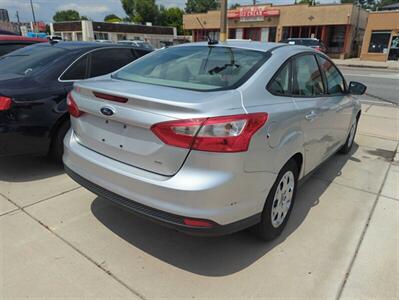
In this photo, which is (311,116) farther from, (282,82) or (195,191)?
(195,191)

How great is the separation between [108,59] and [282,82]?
115 inches

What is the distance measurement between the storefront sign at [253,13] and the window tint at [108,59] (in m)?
32.3

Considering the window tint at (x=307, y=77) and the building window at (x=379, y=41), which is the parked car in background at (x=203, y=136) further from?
the building window at (x=379, y=41)

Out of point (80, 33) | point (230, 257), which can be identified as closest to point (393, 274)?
point (230, 257)

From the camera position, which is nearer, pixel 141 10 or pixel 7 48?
pixel 7 48

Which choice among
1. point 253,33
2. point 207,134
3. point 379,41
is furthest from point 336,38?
point 207,134

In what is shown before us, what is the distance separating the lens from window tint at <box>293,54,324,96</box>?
3.10m

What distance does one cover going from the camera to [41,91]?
377cm

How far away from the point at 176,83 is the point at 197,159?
33.0 inches

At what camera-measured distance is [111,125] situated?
248 centimetres

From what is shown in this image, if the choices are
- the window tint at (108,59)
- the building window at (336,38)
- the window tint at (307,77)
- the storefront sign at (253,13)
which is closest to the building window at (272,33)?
the storefront sign at (253,13)

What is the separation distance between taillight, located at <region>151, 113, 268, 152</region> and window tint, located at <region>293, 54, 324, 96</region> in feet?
3.57

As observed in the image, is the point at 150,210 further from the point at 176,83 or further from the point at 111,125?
the point at 176,83

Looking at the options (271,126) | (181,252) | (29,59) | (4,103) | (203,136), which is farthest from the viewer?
(29,59)
